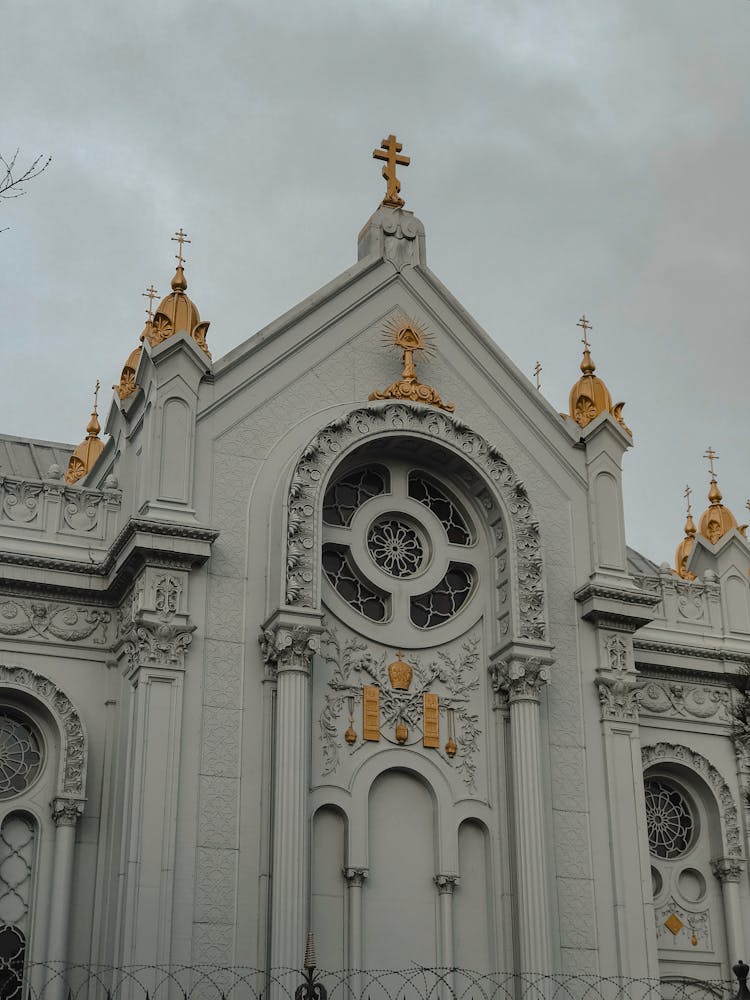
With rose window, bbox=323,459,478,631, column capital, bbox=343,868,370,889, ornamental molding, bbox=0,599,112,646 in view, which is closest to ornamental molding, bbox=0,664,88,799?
ornamental molding, bbox=0,599,112,646

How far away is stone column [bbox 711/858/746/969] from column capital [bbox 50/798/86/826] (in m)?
12.0

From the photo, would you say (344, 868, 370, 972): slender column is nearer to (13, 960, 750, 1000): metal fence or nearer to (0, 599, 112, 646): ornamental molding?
(13, 960, 750, 1000): metal fence

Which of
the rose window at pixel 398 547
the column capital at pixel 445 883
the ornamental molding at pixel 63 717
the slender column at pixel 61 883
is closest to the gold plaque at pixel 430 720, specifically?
the rose window at pixel 398 547

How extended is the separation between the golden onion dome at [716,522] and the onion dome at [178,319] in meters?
11.7

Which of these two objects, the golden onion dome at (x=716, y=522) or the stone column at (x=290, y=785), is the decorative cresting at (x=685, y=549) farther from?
the stone column at (x=290, y=785)

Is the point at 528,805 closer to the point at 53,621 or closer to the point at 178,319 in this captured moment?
the point at 53,621

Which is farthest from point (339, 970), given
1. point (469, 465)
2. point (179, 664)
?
point (469, 465)

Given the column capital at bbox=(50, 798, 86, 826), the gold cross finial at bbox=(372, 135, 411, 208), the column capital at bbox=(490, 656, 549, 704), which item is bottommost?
the column capital at bbox=(50, 798, 86, 826)

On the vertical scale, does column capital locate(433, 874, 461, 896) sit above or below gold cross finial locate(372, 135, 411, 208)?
→ below

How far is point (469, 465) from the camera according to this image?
89.7 feet

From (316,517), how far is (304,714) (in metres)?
3.42

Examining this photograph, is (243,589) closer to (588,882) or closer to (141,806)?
(141,806)

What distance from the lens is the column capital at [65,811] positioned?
24.0m

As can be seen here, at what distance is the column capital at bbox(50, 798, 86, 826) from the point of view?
24.0m
